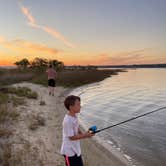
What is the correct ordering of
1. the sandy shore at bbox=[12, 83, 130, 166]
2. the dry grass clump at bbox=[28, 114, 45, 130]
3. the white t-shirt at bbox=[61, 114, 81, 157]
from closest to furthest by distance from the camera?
1. the white t-shirt at bbox=[61, 114, 81, 157]
2. the sandy shore at bbox=[12, 83, 130, 166]
3. the dry grass clump at bbox=[28, 114, 45, 130]

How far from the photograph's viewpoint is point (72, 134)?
2.88 metres

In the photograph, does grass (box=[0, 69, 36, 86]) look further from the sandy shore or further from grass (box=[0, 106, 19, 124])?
the sandy shore

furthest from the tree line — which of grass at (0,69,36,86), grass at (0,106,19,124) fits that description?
grass at (0,106,19,124)

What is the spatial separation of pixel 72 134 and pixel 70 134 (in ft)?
0.10

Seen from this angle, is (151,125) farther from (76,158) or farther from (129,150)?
(76,158)

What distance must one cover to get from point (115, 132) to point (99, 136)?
0.83 m

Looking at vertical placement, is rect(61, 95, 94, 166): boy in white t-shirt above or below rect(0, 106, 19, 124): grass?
above

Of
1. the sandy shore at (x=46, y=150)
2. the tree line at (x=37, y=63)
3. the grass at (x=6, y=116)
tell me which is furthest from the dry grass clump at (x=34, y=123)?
the tree line at (x=37, y=63)

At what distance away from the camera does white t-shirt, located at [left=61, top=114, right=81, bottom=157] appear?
2871 millimetres

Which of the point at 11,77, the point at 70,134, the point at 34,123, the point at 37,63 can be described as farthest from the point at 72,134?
the point at 37,63

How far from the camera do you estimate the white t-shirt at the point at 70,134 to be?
2.87 meters

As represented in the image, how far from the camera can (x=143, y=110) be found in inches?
460

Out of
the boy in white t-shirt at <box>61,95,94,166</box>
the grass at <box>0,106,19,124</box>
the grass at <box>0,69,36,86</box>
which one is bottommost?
the grass at <box>0,69,36,86</box>

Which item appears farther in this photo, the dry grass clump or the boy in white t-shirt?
the dry grass clump
